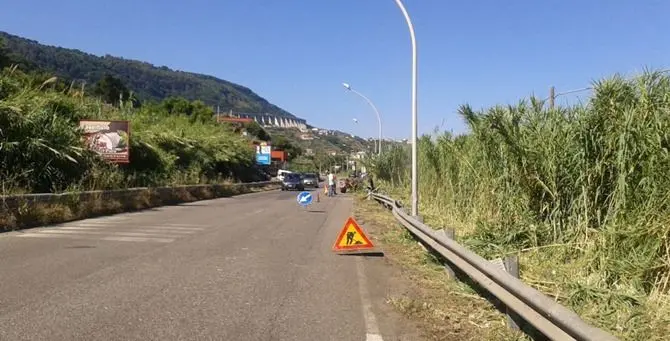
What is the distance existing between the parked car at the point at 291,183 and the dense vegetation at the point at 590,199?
46406 mm

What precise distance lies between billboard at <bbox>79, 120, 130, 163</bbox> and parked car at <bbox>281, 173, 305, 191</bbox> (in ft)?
114

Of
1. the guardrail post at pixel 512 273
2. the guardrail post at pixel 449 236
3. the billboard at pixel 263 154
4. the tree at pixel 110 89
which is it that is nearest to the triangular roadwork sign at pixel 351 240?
the guardrail post at pixel 449 236

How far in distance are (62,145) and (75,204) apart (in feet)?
8.48

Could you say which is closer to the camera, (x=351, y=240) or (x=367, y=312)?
(x=367, y=312)

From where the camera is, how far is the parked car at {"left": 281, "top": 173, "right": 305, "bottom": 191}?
60250mm

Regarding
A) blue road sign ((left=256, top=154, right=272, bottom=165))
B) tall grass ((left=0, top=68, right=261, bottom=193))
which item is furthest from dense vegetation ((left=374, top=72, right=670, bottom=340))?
blue road sign ((left=256, top=154, right=272, bottom=165))

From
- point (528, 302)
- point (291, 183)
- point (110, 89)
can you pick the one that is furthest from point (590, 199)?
point (110, 89)

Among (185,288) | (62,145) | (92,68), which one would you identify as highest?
(92,68)

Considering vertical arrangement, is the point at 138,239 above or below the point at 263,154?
below

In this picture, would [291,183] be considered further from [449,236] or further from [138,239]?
[449,236]

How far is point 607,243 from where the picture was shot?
27.3 feet

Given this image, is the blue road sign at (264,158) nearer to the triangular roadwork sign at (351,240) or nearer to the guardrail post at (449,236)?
the triangular roadwork sign at (351,240)

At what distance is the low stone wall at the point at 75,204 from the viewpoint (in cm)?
1570

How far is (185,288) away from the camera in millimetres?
8500
